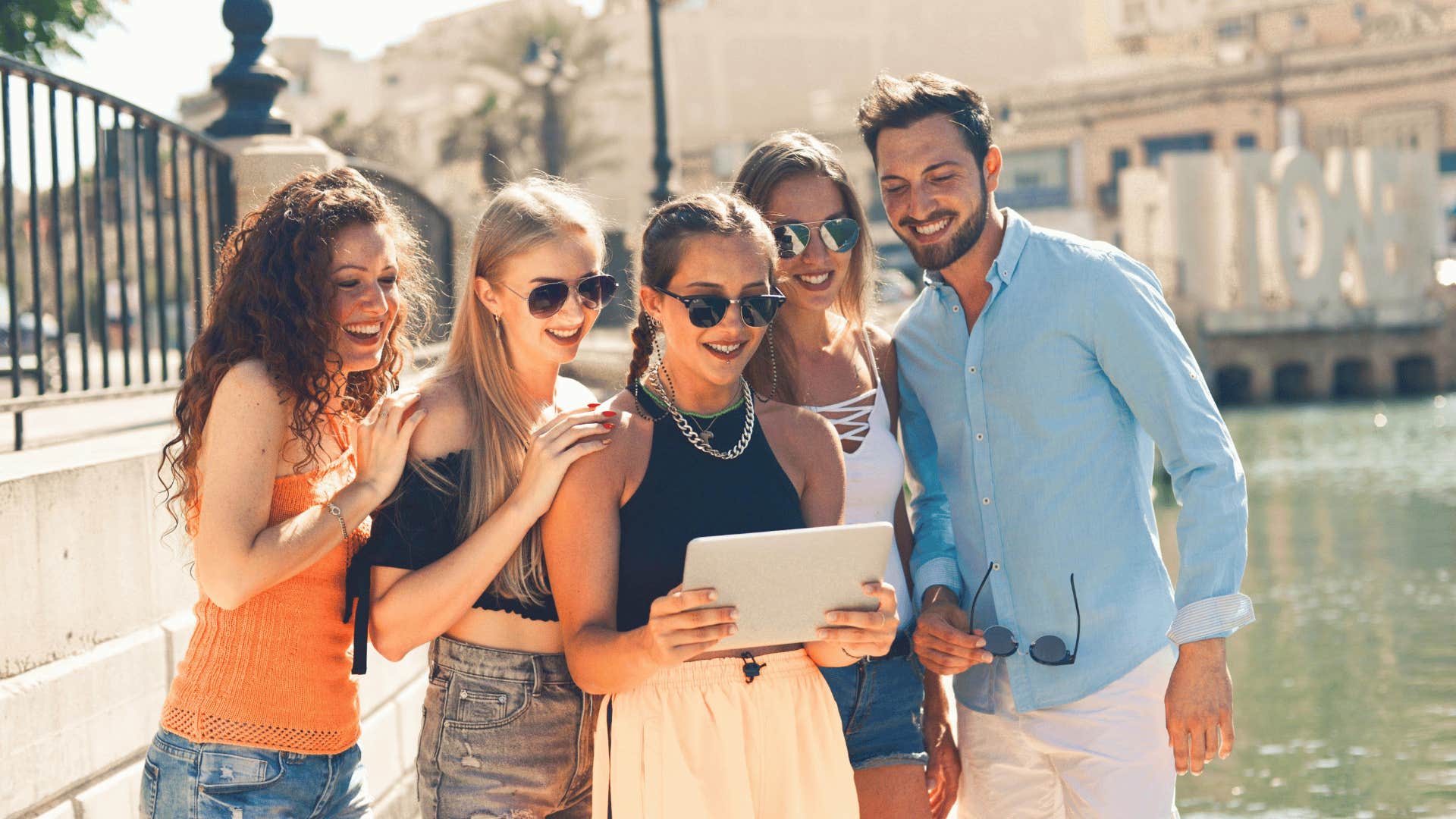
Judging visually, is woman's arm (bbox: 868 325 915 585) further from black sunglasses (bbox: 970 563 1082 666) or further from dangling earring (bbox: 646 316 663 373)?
dangling earring (bbox: 646 316 663 373)

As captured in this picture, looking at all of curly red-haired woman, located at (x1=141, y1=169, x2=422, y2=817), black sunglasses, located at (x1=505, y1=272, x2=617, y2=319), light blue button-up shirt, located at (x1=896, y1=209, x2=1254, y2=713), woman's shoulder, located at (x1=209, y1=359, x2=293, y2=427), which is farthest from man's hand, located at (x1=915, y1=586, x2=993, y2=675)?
woman's shoulder, located at (x1=209, y1=359, x2=293, y2=427)

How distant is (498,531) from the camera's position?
2.81 metres

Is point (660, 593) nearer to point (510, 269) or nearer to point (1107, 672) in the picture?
point (510, 269)

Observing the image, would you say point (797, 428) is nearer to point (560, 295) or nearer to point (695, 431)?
point (695, 431)

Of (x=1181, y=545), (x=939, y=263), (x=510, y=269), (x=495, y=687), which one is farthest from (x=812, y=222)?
(x=495, y=687)

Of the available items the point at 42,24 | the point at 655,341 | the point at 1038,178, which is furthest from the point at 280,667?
the point at 1038,178

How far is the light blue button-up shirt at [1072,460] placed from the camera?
3.26 meters

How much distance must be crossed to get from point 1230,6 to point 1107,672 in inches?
2426

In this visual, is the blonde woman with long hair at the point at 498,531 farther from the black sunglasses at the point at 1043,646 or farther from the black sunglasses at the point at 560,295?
the black sunglasses at the point at 1043,646

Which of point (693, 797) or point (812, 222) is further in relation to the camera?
point (812, 222)

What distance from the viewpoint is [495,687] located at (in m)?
2.98

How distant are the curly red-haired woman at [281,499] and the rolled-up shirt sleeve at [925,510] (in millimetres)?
1402

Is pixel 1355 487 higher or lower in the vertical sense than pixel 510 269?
lower

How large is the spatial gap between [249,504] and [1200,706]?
2083mm
